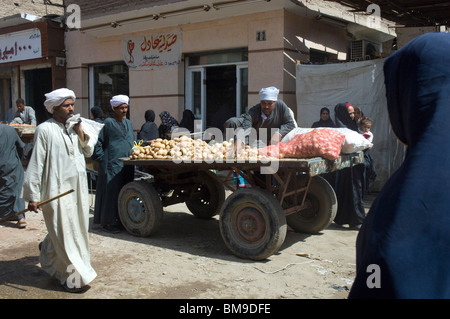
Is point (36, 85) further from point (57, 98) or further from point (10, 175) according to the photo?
point (57, 98)

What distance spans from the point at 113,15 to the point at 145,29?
2.77 ft

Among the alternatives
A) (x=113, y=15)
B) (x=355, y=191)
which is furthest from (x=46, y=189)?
(x=113, y=15)

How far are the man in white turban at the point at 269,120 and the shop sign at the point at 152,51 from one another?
5120mm

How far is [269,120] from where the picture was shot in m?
5.45

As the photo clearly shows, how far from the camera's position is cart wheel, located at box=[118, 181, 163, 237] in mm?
5297

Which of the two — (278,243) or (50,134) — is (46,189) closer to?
(50,134)

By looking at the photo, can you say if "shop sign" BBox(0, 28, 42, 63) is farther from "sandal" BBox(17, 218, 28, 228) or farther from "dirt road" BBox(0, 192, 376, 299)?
"dirt road" BBox(0, 192, 376, 299)

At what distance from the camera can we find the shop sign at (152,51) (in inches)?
398

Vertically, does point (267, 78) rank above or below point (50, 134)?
above

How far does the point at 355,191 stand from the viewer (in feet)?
19.4

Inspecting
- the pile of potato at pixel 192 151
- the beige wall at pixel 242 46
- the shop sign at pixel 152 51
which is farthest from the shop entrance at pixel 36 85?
the pile of potato at pixel 192 151

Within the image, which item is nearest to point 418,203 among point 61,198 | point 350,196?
point 61,198

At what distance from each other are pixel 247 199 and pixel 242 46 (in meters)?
5.41

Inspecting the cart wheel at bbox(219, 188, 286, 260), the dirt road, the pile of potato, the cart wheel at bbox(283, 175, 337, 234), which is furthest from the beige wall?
the cart wheel at bbox(219, 188, 286, 260)
